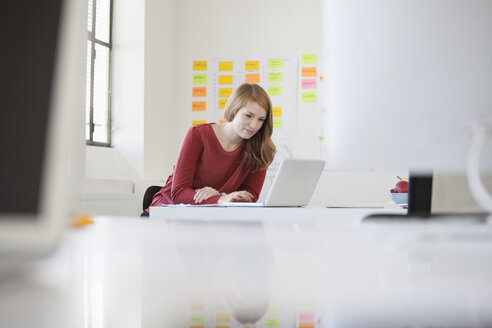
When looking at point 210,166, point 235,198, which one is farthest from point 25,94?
point 210,166

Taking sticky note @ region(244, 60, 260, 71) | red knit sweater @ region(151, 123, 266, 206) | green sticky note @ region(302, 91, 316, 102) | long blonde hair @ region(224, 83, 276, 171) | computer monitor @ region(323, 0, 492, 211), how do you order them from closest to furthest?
computer monitor @ region(323, 0, 492, 211) → red knit sweater @ region(151, 123, 266, 206) → long blonde hair @ region(224, 83, 276, 171) → green sticky note @ region(302, 91, 316, 102) → sticky note @ region(244, 60, 260, 71)

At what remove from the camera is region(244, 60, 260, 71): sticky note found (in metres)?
4.83

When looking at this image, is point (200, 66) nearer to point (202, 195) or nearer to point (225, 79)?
point (225, 79)

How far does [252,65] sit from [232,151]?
2328mm

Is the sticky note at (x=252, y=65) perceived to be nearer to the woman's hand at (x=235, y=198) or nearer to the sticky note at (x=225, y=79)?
the sticky note at (x=225, y=79)

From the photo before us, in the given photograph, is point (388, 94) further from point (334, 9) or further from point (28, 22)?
point (28, 22)

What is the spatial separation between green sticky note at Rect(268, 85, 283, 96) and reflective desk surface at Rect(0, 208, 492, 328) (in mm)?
4300

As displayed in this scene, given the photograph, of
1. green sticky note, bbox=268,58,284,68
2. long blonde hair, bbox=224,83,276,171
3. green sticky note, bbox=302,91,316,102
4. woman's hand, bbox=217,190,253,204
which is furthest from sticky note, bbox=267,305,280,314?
green sticky note, bbox=268,58,284,68

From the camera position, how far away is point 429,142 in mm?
721

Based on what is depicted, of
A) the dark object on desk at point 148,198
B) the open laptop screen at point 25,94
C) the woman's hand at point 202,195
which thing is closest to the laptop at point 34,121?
the open laptop screen at point 25,94

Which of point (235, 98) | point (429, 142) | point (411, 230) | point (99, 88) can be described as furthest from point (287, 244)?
point (99, 88)

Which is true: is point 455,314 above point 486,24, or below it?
below

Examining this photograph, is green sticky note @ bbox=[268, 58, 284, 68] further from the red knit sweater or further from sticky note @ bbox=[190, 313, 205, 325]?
sticky note @ bbox=[190, 313, 205, 325]

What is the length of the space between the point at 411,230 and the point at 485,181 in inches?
8.5
